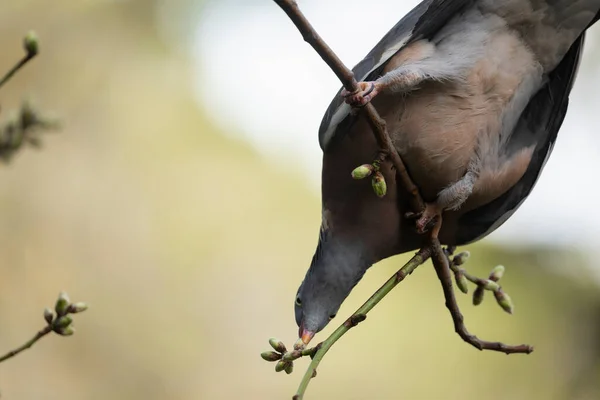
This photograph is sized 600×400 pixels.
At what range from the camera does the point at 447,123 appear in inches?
99.0

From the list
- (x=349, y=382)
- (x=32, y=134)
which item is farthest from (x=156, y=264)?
(x=32, y=134)

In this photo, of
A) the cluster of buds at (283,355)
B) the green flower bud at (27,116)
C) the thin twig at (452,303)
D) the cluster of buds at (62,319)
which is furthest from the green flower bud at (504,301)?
the green flower bud at (27,116)

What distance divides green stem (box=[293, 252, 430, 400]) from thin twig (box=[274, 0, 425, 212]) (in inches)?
9.4

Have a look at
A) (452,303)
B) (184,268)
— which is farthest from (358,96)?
(184,268)

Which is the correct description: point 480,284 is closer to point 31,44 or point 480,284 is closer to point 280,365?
point 280,365

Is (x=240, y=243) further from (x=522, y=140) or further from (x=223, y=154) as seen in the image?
(x=522, y=140)

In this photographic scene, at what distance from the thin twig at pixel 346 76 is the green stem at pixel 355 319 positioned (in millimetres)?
238

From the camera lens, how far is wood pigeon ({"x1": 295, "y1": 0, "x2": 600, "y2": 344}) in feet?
8.20

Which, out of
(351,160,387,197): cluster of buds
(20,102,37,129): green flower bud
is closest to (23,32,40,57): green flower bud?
(20,102,37,129): green flower bud

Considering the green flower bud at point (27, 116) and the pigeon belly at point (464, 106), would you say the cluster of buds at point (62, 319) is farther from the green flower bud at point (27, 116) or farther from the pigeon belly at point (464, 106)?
the pigeon belly at point (464, 106)

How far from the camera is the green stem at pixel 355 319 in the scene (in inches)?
67.8

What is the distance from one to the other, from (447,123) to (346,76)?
75 cm

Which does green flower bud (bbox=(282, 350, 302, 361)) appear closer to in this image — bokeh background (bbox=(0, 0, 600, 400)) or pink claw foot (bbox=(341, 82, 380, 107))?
pink claw foot (bbox=(341, 82, 380, 107))

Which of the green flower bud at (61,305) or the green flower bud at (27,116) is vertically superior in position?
the green flower bud at (27,116)
